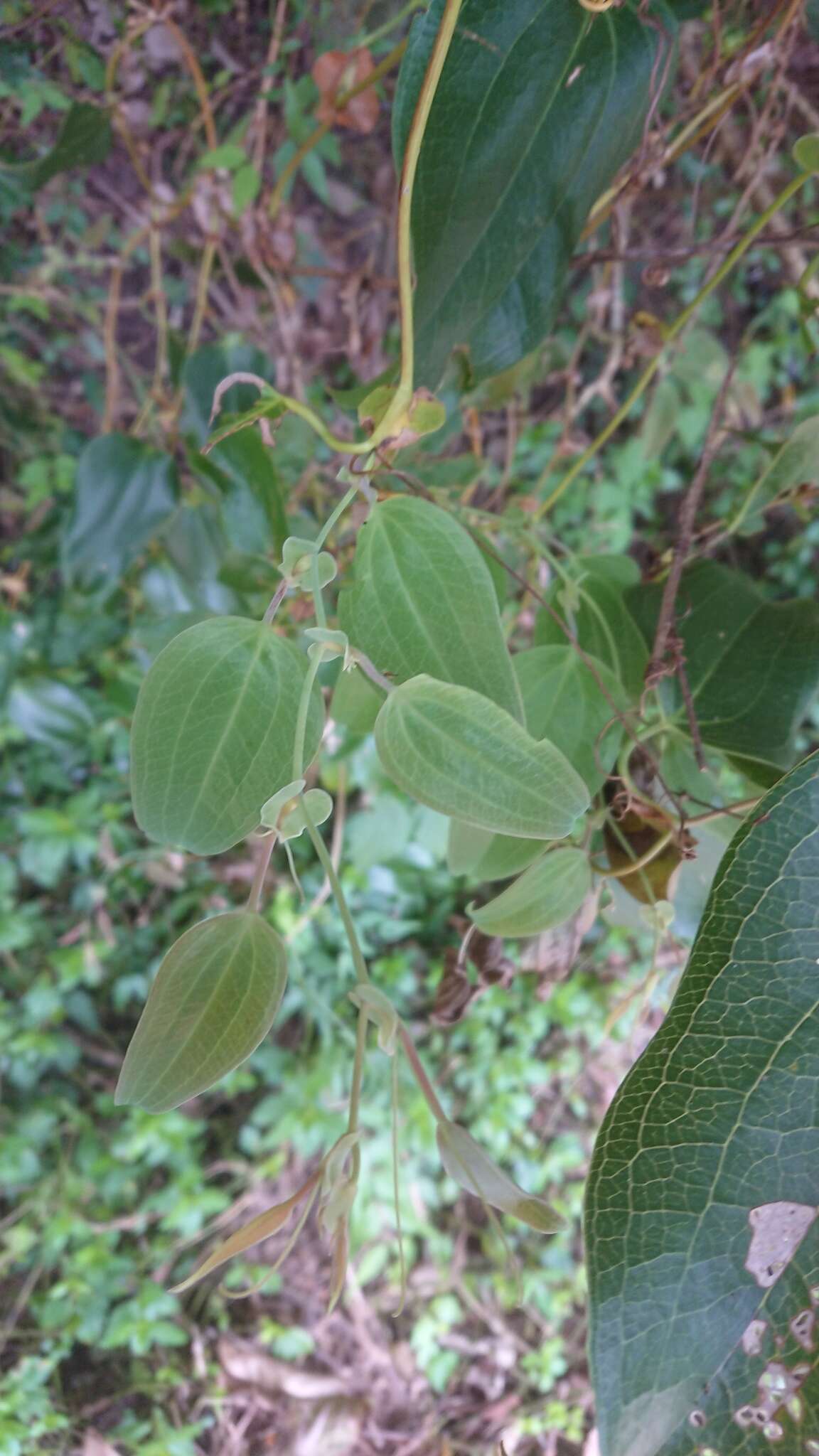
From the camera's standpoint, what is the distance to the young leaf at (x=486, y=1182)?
11.7 inches

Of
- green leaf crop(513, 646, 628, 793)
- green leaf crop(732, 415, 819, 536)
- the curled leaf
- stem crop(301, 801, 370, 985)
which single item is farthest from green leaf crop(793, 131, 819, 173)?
the curled leaf

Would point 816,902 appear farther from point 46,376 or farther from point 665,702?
point 46,376

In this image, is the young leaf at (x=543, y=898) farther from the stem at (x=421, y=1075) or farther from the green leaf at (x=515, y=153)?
Answer: the green leaf at (x=515, y=153)

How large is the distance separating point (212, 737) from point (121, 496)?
0.46 metres

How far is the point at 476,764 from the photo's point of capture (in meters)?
0.26

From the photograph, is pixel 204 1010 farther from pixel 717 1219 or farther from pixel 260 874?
pixel 717 1219

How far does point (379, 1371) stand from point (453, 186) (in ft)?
4.13

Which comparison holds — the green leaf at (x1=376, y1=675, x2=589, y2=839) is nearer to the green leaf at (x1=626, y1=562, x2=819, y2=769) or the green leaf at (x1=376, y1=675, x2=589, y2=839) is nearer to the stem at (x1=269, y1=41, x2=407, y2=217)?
the green leaf at (x1=626, y1=562, x2=819, y2=769)

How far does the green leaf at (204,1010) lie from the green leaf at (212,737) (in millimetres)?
35

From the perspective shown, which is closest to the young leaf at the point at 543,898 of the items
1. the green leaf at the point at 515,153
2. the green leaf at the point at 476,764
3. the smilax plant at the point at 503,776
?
the smilax plant at the point at 503,776

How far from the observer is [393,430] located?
1.08 feet

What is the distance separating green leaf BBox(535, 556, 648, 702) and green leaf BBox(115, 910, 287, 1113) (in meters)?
0.22

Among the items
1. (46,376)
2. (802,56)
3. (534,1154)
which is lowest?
(534,1154)

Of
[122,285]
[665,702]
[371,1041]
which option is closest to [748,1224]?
[665,702]
